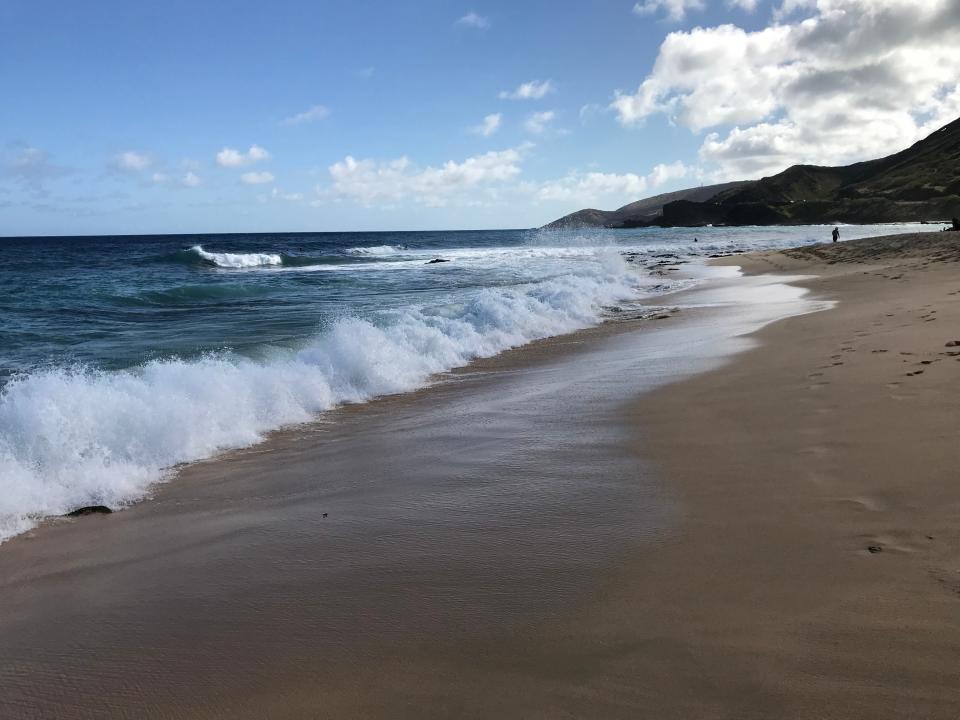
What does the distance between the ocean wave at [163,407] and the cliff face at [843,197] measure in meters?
89.9

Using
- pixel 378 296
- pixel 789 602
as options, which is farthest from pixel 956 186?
pixel 789 602

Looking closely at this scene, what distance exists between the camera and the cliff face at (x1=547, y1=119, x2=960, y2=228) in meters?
89.3

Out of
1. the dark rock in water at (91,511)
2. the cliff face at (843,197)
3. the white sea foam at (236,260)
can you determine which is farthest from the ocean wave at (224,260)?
the cliff face at (843,197)

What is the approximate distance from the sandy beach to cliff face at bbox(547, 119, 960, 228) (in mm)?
91656

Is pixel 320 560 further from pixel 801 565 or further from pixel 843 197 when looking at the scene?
pixel 843 197

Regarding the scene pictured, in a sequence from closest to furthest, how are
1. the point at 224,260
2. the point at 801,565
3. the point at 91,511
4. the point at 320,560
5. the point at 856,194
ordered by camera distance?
the point at 801,565
the point at 320,560
the point at 91,511
the point at 224,260
the point at 856,194

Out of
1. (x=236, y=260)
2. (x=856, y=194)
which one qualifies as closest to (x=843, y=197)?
(x=856, y=194)

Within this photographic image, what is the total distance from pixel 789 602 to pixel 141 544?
353cm

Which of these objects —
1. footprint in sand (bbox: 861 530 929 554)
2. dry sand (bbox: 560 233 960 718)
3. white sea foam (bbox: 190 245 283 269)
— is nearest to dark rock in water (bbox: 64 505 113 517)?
dry sand (bbox: 560 233 960 718)

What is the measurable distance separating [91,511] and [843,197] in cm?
13363

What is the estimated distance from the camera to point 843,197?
116m

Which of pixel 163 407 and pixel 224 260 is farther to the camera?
pixel 224 260

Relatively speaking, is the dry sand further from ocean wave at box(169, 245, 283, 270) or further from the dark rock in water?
ocean wave at box(169, 245, 283, 270)

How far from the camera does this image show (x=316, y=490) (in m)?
4.65
